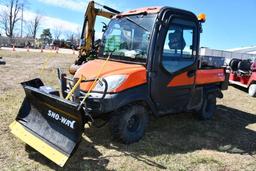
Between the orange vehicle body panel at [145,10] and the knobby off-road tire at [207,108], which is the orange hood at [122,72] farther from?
the knobby off-road tire at [207,108]

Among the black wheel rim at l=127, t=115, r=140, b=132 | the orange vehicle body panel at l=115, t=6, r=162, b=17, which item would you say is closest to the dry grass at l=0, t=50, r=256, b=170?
the black wheel rim at l=127, t=115, r=140, b=132

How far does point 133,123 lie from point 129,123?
0.35 ft

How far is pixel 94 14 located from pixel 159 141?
24.4 feet

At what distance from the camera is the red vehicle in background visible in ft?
39.2

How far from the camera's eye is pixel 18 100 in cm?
698

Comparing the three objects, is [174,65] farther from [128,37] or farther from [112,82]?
[112,82]

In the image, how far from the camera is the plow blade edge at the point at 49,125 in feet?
13.1

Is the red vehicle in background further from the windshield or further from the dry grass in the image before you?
the windshield

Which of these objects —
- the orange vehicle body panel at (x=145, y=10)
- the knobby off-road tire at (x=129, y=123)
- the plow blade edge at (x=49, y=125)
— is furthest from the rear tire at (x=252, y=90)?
the plow blade edge at (x=49, y=125)

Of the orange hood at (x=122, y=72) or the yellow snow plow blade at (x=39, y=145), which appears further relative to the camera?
the orange hood at (x=122, y=72)

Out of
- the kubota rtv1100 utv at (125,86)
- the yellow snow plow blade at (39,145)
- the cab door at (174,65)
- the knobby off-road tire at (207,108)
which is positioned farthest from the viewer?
the knobby off-road tire at (207,108)

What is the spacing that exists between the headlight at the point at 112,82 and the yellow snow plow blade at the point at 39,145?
1086 mm

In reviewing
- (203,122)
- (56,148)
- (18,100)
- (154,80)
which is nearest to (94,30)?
(18,100)

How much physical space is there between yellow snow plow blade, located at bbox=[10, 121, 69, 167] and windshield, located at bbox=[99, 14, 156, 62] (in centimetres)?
196
